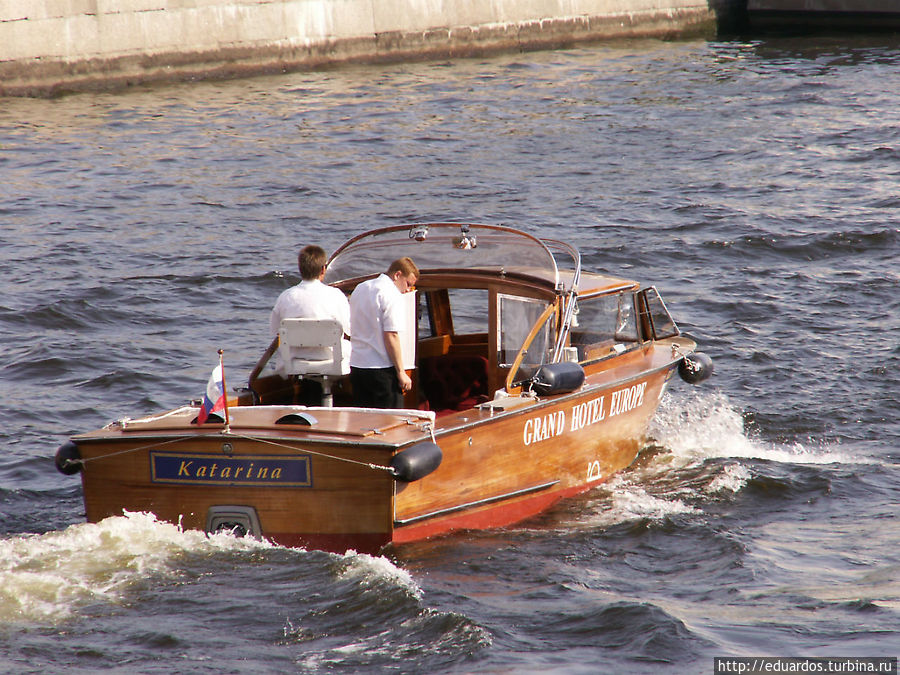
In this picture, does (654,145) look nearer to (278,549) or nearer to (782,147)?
(782,147)

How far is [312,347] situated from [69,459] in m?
1.79

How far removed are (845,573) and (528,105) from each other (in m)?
19.1

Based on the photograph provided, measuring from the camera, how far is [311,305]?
821cm

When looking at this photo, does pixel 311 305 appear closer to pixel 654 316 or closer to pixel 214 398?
pixel 214 398

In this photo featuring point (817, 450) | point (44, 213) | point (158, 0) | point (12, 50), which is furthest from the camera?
point (158, 0)

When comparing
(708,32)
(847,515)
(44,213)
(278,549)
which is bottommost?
(847,515)

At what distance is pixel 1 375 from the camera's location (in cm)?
1221

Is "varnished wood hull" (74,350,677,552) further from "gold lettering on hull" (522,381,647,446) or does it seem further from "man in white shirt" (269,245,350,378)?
"man in white shirt" (269,245,350,378)

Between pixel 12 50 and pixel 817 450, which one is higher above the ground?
pixel 12 50

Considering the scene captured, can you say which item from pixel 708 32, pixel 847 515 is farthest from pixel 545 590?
pixel 708 32

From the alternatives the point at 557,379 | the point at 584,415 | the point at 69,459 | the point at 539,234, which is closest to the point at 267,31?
the point at 539,234

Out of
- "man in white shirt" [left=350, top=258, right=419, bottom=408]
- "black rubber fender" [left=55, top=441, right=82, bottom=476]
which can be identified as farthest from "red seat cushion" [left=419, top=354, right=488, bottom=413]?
"black rubber fender" [left=55, top=441, right=82, bottom=476]

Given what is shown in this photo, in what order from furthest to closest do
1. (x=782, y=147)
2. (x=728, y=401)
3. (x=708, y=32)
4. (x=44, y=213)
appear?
(x=708, y=32) < (x=782, y=147) < (x=44, y=213) < (x=728, y=401)

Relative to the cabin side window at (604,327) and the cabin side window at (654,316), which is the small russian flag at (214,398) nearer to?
the cabin side window at (604,327)
